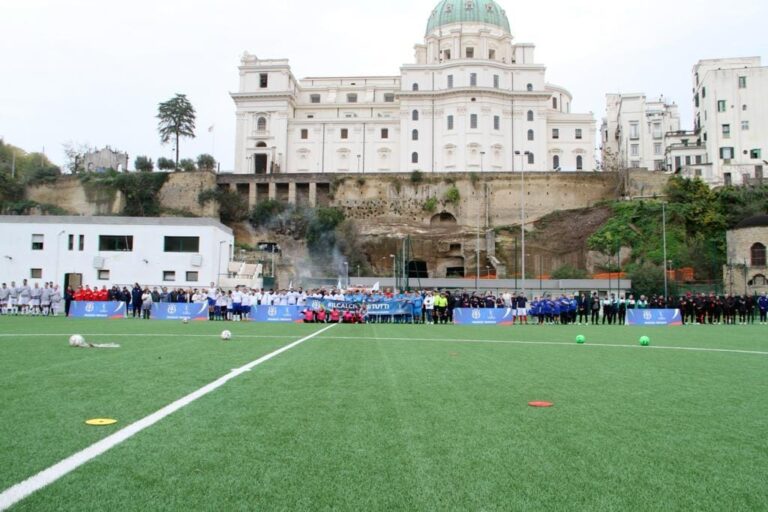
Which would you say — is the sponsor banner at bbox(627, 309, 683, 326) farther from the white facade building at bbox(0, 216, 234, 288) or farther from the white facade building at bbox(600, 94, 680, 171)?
the white facade building at bbox(600, 94, 680, 171)

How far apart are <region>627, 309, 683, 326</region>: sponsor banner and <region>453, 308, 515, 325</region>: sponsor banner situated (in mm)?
6043

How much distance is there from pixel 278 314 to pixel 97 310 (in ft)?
29.4

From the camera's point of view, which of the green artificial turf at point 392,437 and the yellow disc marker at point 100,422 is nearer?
the green artificial turf at point 392,437

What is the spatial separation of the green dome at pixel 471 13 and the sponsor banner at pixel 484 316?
73978 mm

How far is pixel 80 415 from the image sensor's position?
5.95m

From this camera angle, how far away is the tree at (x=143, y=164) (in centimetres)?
8675

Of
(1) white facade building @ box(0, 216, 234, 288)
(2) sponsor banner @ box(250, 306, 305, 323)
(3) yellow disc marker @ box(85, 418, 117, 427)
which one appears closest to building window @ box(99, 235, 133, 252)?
(1) white facade building @ box(0, 216, 234, 288)

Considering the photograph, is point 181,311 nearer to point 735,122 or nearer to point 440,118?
point 440,118

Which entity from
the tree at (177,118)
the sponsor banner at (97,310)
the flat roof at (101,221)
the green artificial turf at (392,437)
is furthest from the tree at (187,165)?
the green artificial turf at (392,437)

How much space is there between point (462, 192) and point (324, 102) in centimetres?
2924

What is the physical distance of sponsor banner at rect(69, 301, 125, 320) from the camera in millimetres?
31688

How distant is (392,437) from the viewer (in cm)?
536

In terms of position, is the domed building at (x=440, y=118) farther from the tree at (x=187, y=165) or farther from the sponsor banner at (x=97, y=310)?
the sponsor banner at (x=97, y=310)

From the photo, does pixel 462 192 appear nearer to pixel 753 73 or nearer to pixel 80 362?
pixel 753 73
